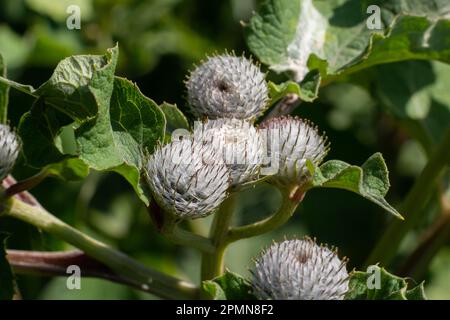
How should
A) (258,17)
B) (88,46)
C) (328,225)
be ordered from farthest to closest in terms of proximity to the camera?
1. (88,46)
2. (328,225)
3. (258,17)

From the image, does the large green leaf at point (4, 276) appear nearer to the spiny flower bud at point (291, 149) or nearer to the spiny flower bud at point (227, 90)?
the spiny flower bud at point (227, 90)

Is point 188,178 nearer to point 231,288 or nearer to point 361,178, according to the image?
point 231,288

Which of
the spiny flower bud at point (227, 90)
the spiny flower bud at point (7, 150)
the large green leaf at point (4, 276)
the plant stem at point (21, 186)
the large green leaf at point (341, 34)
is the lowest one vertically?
the large green leaf at point (4, 276)

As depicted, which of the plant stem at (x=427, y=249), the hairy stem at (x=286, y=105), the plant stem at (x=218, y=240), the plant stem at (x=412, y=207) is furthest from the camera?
the plant stem at (x=427, y=249)

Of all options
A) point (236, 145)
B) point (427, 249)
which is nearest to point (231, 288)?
point (236, 145)

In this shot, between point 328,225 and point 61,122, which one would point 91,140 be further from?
point 328,225

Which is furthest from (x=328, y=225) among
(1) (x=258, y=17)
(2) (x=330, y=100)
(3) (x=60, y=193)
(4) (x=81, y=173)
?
(4) (x=81, y=173)

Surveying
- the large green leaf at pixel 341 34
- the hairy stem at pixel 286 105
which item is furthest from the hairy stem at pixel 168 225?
the large green leaf at pixel 341 34
